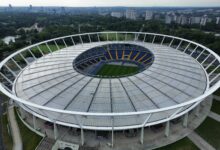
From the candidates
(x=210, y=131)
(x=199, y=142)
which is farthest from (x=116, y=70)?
(x=199, y=142)

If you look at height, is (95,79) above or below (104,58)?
above

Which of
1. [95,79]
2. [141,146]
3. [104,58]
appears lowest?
[141,146]

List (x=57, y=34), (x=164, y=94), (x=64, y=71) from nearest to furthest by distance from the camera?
(x=164, y=94) < (x=64, y=71) < (x=57, y=34)

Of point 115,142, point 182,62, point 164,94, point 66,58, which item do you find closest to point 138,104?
point 164,94

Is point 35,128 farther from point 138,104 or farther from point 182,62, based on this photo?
point 182,62

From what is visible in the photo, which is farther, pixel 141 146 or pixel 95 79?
pixel 95 79

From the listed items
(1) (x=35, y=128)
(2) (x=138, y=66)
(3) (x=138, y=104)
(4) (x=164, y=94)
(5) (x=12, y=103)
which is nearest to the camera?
(3) (x=138, y=104)
